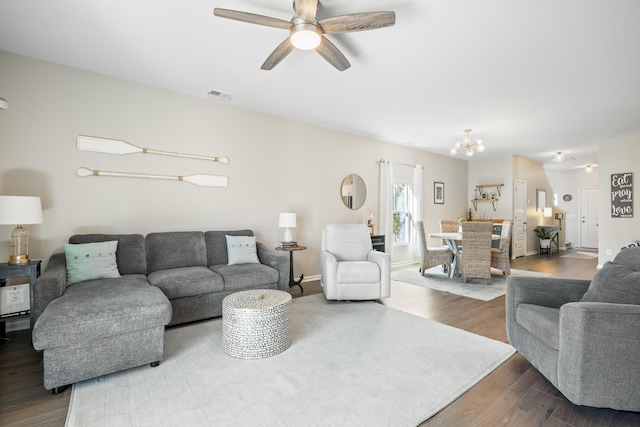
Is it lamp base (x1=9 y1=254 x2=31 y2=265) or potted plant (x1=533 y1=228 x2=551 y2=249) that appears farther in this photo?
potted plant (x1=533 y1=228 x2=551 y2=249)

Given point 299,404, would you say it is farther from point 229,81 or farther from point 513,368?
point 229,81

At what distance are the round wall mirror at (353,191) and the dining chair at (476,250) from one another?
1.87 metres

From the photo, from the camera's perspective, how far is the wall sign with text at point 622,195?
5711mm

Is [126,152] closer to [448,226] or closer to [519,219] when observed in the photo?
[448,226]

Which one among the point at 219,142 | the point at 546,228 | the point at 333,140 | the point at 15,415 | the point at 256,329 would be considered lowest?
the point at 15,415

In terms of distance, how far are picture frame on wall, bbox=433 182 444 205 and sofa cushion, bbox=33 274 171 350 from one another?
6.48 meters

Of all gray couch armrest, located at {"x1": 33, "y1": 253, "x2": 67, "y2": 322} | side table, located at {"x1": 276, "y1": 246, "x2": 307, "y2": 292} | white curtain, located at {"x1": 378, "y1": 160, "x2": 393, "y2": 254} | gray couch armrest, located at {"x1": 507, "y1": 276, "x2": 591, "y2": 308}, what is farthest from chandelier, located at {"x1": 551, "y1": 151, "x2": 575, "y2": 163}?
gray couch armrest, located at {"x1": 33, "y1": 253, "x2": 67, "y2": 322}

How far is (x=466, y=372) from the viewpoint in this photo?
2.13m

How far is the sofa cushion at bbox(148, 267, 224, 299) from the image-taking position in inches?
112

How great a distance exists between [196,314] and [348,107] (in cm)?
329

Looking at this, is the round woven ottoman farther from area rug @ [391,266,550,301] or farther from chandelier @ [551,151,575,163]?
chandelier @ [551,151,575,163]

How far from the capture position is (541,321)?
1925 millimetres

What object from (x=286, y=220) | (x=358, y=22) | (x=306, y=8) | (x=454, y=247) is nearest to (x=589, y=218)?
(x=454, y=247)

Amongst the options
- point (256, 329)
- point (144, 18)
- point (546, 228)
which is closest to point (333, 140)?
point (144, 18)
